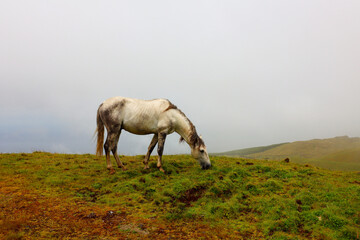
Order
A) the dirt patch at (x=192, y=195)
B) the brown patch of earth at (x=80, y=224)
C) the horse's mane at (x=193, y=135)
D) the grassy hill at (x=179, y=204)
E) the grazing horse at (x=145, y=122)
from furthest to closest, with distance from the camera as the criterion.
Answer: the horse's mane at (x=193, y=135) → the grazing horse at (x=145, y=122) → the dirt patch at (x=192, y=195) → the grassy hill at (x=179, y=204) → the brown patch of earth at (x=80, y=224)

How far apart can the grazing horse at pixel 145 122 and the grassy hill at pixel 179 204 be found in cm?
121

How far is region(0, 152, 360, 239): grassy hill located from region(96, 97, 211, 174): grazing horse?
121 centimetres

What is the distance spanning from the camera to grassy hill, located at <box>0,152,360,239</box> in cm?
556

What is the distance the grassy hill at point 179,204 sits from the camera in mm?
5559

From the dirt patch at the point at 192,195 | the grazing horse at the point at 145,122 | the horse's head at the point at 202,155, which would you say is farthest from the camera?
the horse's head at the point at 202,155

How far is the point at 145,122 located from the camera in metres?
10.9

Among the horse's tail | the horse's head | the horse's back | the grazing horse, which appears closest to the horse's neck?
the grazing horse

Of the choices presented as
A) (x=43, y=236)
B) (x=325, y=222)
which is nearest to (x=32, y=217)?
(x=43, y=236)

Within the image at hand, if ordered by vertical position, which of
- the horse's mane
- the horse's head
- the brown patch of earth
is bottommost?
the brown patch of earth

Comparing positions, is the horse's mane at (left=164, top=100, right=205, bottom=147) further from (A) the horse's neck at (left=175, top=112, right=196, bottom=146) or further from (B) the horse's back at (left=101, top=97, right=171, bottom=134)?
(B) the horse's back at (left=101, top=97, right=171, bottom=134)

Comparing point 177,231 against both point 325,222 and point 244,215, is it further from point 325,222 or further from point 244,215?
point 325,222

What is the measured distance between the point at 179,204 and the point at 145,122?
4823 millimetres

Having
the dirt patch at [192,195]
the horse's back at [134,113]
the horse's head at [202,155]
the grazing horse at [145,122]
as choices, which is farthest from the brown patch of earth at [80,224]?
the horse's head at [202,155]

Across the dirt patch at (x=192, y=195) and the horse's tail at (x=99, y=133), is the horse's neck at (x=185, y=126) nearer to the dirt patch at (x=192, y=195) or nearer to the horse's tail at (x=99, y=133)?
the dirt patch at (x=192, y=195)
